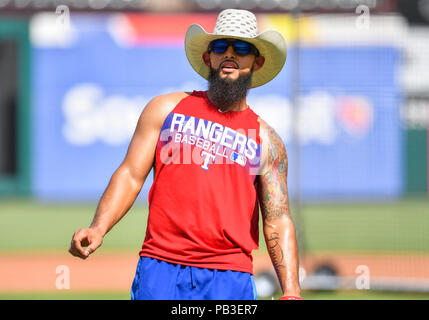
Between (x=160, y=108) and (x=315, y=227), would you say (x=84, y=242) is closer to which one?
(x=160, y=108)

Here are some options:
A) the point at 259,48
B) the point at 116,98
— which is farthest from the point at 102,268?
the point at 116,98

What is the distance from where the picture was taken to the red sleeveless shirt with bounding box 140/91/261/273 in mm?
4551

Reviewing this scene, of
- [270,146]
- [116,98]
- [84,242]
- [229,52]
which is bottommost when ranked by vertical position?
[84,242]

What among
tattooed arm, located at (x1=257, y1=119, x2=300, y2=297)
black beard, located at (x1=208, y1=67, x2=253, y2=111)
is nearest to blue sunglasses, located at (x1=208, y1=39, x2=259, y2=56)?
black beard, located at (x1=208, y1=67, x2=253, y2=111)

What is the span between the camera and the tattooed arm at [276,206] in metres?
4.79

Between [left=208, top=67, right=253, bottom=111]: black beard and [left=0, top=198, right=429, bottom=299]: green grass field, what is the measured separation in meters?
6.76

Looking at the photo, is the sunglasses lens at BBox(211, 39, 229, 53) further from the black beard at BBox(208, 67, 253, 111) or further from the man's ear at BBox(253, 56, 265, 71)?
the man's ear at BBox(253, 56, 265, 71)

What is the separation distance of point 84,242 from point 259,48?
1758mm

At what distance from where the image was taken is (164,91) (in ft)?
81.8

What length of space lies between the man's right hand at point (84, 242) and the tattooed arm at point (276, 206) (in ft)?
3.62

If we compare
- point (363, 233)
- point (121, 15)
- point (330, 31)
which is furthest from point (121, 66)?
point (363, 233)

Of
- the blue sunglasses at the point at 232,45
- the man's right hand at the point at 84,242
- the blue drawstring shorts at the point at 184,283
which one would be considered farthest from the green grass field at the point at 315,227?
the man's right hand at the point at 84,242

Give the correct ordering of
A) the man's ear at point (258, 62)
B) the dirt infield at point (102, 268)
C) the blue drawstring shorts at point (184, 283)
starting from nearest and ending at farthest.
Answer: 1. the blue drawstring shorts at point (184, 283)
2. the man's ear at point (258, 62)
3. the dirt infield at point (102, 268)

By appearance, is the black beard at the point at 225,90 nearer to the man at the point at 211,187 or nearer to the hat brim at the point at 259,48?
the man at the point at 211,187
